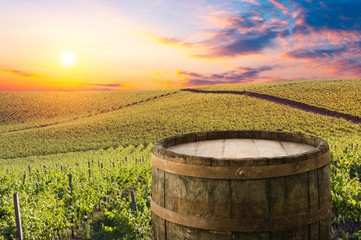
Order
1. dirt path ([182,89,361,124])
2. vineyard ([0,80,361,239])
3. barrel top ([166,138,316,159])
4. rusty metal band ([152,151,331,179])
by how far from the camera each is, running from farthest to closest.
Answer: dirt path ([182,89,361,124]) → vineyard ([0,80,361,239]) → barrel top ([166,138,316,159]) → rusty metal band ([152,151,331,179])

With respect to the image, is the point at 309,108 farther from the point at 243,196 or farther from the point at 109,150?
the point at 243,196

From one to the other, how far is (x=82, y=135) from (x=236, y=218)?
3930 cm

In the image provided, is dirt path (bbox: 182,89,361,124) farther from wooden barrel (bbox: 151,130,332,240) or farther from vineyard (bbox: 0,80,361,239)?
wooden barrel (bbox: 151,130,332,240)

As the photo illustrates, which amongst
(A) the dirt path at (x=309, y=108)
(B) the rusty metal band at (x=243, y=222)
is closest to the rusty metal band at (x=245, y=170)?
(B) the rusty metal band at (x=243, y=222)

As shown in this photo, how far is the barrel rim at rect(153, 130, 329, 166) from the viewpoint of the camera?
69.3 inches

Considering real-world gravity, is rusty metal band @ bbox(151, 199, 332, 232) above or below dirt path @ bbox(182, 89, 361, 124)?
above

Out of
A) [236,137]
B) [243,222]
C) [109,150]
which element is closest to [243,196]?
[243,222]

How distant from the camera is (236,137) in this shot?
10.0 feet

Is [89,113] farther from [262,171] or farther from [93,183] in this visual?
[262,171]

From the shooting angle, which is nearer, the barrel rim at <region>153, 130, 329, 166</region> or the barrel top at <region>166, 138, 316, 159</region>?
the barrel rim at <region>153, 130, 329, 166</region>

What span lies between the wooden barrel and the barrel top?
39cm

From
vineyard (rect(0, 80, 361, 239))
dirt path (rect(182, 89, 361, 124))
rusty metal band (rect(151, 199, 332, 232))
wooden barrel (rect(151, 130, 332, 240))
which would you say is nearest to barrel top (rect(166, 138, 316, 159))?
wooden barrel (rect(151, 130, 332, 240))

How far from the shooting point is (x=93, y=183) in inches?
342

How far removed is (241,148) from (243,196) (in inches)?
34.1
